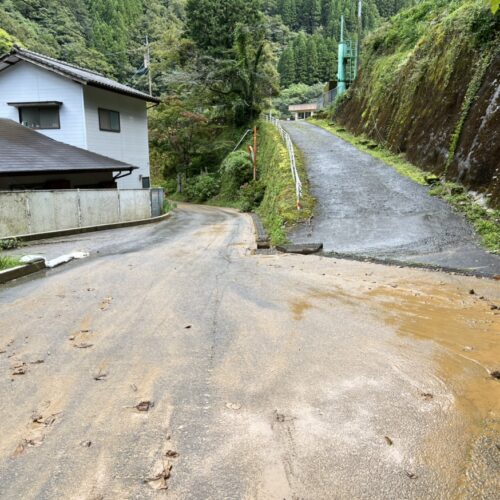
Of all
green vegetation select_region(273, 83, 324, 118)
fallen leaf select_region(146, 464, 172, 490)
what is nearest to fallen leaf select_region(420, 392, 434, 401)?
fallen leaf select_region(146, 464, 172, 490)

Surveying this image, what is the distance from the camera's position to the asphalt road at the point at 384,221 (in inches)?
349

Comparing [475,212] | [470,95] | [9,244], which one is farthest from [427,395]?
[470,95]

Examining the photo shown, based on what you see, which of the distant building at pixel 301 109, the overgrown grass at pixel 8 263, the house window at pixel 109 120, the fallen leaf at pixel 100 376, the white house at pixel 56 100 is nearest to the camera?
the fallen leaf at pixel 100 376

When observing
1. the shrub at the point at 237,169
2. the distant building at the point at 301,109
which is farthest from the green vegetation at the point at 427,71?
the distant building at the point at 301,109

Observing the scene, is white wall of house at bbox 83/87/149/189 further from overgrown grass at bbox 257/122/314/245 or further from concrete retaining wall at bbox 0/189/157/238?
overgrown grass at bbox 257/122/314/245

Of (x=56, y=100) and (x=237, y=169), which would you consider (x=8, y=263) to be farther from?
(x=237, y=169)

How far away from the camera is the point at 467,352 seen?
4.16m

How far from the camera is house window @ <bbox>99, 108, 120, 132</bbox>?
2084 centimetres

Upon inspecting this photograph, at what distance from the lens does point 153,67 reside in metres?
35.6

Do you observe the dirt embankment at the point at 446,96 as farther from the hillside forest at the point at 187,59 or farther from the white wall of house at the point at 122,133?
the white wall of house at the point at 122,133

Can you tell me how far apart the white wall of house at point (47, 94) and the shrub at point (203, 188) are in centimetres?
1188

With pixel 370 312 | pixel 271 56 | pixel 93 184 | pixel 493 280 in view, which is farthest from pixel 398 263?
pixel 271 56

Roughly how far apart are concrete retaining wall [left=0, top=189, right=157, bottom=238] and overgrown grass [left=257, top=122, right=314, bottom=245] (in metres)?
5.53

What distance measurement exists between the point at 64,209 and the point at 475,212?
40.4 feet
